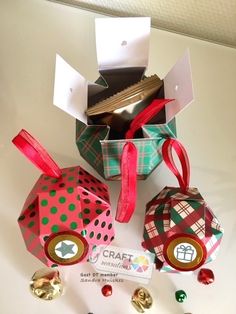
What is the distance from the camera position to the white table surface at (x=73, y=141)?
67 centimetres

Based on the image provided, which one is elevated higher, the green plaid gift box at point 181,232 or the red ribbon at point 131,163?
the red ribbon at point 131,163

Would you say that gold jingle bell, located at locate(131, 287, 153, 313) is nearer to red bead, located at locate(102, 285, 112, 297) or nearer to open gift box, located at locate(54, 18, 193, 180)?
red bead, located at locate(102, 285, 112, 297)

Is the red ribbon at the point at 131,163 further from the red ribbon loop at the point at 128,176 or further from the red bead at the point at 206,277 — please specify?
the red bead at the point at 206,277

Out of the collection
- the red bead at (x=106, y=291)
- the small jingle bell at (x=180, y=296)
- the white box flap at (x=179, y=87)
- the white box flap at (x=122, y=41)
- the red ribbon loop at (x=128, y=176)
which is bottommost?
the small jingle bell at (x=180, y=296)

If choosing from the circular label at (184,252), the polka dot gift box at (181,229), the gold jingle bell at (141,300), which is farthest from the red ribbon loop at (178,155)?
the gold jingle bell at (141,300)

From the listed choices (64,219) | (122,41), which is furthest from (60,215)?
(122,41)

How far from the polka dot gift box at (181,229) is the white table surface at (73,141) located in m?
0.09

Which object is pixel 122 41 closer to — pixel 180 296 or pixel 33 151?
pixel 33 151

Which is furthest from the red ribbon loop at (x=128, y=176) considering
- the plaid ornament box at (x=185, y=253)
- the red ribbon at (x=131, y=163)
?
the plaid ornament box at (x=185, y=253)

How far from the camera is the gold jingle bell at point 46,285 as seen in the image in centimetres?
65

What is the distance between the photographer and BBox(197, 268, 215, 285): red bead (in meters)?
0.66

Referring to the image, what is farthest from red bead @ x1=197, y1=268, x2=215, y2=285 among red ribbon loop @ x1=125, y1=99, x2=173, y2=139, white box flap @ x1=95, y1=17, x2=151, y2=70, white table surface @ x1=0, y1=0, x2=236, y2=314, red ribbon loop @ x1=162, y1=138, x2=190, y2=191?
white box flap @ x1=95, y1=17, x2=151, y2=70

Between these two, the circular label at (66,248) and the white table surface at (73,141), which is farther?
the white table surface at (73,141)

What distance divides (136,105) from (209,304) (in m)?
0.39
